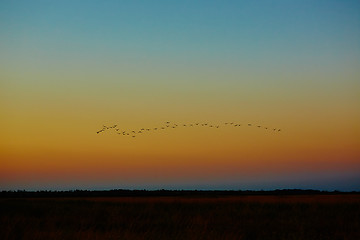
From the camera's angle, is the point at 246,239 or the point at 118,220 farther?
the point at 118,220

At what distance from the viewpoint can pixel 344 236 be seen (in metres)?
17.2

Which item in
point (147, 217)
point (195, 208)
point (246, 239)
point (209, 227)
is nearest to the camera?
point (246, 239)

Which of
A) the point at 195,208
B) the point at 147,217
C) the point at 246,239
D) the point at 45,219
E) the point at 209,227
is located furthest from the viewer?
the point at 195,208

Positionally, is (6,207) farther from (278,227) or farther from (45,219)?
(278,227)

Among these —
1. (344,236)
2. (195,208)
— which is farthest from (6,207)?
(344,236)

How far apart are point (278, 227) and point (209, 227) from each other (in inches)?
97.2

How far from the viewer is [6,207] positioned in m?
27.9

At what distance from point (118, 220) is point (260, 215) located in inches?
246

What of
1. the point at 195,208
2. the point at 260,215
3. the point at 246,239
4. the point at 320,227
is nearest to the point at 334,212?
the point at 260,215

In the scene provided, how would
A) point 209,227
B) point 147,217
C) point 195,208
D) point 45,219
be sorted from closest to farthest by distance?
1. point 209,227
2. point 45,219
3. point 147,217
4. point 195,208

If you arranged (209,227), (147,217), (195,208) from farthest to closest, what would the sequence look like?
(195,208), (147,217), (209,227)

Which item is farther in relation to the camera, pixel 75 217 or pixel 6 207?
pixel 6 207

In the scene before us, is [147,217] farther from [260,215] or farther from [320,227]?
[320,227]

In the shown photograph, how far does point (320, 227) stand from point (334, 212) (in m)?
4.70
